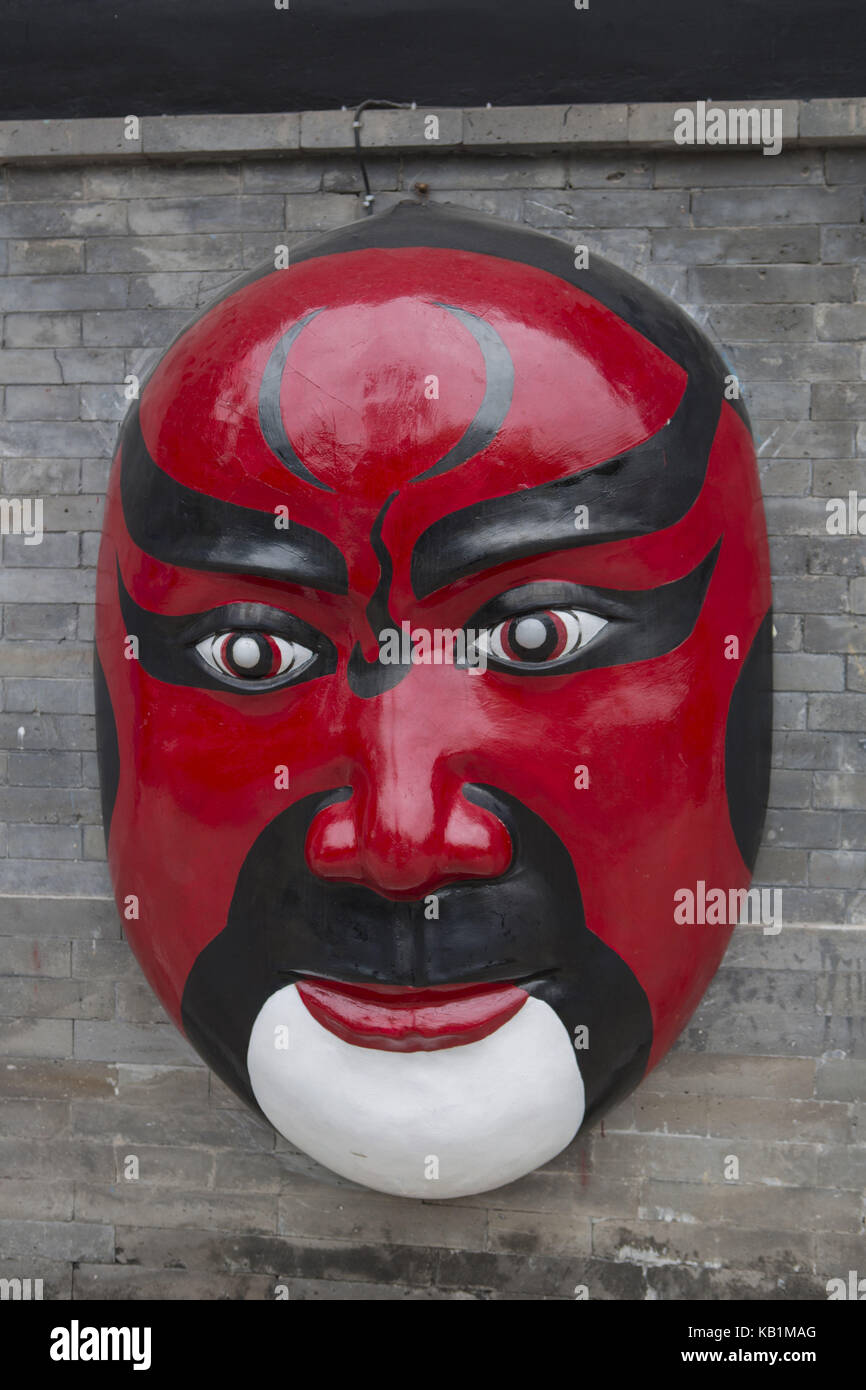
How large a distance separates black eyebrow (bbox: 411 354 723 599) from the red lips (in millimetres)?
1038

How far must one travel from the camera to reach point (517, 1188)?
147 inches

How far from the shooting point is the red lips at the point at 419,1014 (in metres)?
2.73

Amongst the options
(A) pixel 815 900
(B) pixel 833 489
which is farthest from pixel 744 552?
(A) pixel 815 900

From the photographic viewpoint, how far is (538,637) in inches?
106

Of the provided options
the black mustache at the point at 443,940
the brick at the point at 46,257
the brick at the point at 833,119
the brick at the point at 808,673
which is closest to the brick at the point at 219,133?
the brick at the point at 46,257

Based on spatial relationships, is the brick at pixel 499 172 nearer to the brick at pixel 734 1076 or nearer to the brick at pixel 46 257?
the brick at pixel 46 257

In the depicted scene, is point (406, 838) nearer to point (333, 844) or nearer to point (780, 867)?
point (333, 844)

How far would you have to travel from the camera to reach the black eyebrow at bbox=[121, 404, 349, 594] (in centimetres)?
267

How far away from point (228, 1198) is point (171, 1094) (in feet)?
1.42

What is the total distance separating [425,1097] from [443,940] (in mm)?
429

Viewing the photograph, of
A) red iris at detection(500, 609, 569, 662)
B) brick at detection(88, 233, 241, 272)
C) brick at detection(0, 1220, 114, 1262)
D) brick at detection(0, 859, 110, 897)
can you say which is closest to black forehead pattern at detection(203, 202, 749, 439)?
brick at detection(88, 233, 241, 272)

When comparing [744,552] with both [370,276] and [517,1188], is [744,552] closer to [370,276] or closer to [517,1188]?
[370,276]

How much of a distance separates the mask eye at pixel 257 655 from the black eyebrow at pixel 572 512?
399 mm

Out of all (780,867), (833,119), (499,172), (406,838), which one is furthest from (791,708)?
(499,172)
